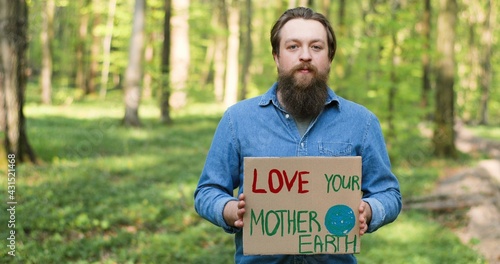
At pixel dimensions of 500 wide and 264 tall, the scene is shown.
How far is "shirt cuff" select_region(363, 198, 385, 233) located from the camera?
2.84 m

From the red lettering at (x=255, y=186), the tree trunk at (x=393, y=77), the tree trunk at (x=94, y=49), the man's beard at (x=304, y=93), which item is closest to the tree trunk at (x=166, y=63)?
the tree trunk at (x=94, y=49)

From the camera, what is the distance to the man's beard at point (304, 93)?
2.97m

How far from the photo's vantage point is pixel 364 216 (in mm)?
2793

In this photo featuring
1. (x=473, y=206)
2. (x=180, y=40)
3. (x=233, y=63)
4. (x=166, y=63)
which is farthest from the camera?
(x=233, y=63)

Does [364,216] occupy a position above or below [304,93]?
below

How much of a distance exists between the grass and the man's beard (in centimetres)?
397

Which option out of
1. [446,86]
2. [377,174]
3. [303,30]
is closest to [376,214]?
[377,174]

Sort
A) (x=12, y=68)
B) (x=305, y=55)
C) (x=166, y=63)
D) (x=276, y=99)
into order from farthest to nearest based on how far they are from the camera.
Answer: (x=166, y=63) < (x=12, y=68) < (x=276, y=99) < (x=305, y=55)

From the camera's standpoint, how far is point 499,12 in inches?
1609

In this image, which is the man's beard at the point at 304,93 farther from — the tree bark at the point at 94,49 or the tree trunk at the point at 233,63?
the tree bark at the point at 94,49

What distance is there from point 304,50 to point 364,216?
77 cm

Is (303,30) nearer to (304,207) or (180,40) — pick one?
(304,207)

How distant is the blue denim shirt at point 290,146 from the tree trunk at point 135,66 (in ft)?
51.8

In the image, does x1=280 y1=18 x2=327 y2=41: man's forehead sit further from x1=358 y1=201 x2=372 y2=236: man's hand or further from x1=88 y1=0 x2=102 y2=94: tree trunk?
x1=88 y1=0 x2=102 y2=94: tree trunk
